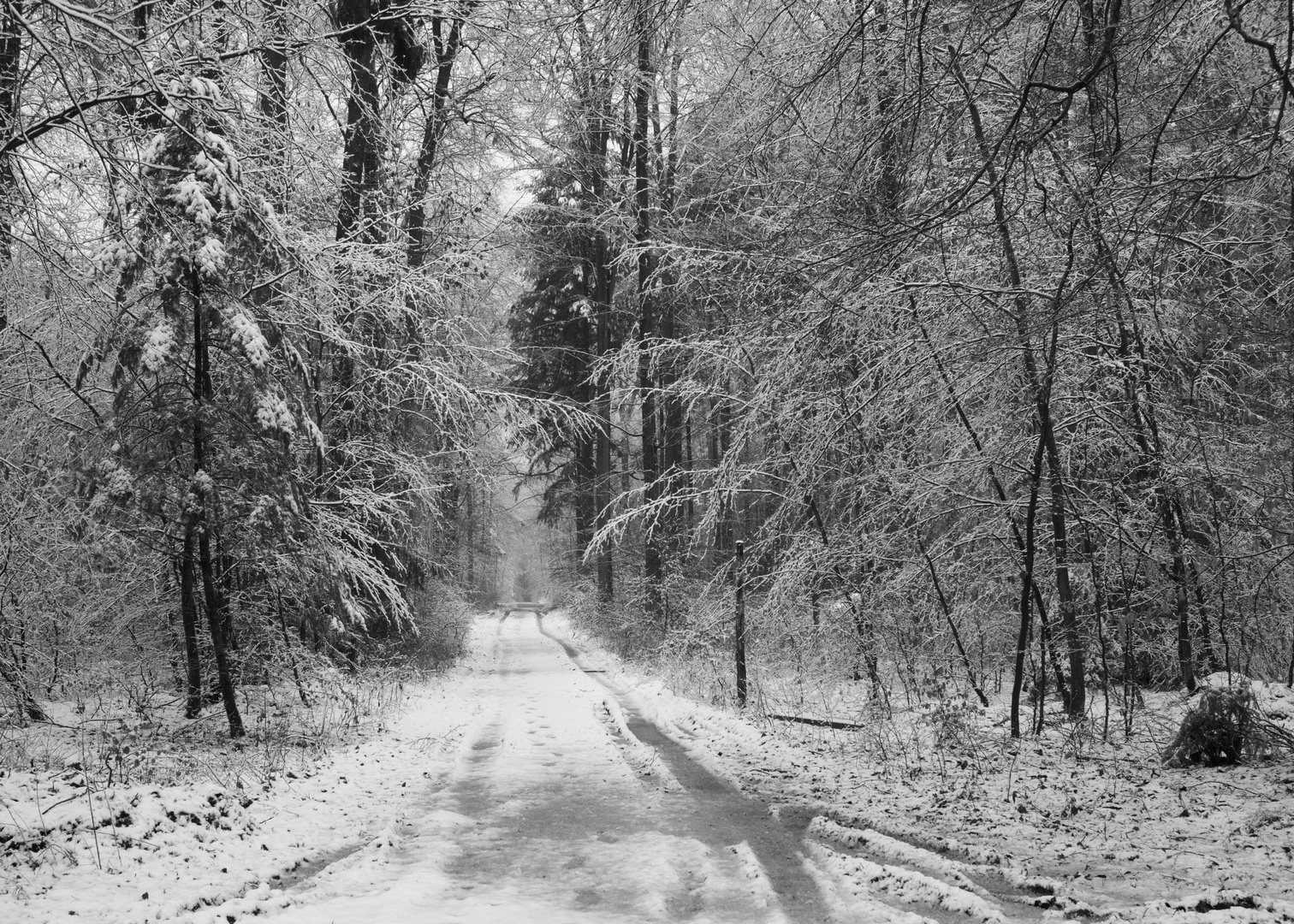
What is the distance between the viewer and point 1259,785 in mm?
5344

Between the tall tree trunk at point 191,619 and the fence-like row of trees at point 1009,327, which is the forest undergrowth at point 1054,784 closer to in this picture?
the fence-like row of trees at point 1009,327

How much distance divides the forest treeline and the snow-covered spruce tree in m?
0.04

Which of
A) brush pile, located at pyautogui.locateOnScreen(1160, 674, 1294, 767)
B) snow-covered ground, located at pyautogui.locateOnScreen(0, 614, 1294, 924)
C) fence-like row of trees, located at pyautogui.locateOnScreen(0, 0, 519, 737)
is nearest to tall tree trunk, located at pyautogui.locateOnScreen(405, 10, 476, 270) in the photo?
fence-like row of trees, located at pyautogui.locateOnScreen(0, 0, 519, 737)

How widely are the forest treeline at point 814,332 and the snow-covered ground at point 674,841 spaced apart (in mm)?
1596

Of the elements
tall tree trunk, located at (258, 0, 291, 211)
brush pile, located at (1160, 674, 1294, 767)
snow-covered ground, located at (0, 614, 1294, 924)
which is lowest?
snow-covered ground, located at (0, 614, 1294, 924)

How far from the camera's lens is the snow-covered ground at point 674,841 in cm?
402

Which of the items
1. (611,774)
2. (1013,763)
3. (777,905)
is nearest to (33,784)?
(611,774)

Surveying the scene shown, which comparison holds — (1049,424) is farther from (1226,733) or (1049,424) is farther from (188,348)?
(188,348)

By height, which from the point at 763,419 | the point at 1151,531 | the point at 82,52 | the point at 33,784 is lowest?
the point at 33,784

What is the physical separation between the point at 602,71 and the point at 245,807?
5.33 m

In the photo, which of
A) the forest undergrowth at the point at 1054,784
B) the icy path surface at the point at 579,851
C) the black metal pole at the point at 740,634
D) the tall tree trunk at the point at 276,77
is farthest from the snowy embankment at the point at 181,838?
the black metal pole at the point at 740,634

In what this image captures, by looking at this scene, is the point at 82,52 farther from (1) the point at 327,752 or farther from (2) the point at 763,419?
(2) the point at 763,419

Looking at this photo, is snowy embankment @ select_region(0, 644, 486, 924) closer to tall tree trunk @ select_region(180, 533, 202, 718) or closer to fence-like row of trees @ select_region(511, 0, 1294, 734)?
tall tree trunk @ select_region(180, 533, 202, 718)

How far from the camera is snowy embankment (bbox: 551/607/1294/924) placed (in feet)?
13.1
